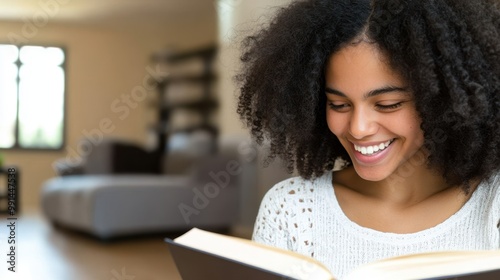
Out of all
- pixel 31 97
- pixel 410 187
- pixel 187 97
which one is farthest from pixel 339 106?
pixel 31 97

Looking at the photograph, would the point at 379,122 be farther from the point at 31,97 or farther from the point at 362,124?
the point at 31,97

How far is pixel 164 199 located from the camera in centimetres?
521

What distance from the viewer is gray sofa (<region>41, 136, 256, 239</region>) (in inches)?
196

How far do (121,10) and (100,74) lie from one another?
71 cm

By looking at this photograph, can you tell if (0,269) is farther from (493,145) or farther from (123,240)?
(493,145)

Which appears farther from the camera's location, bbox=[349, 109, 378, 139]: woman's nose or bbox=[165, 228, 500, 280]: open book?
bbox=[349, 109, 378, 139]: woman's nose

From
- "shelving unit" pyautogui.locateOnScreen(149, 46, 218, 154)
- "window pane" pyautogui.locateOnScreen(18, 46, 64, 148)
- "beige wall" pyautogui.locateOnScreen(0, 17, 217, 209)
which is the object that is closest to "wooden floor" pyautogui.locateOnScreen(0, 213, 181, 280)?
"beige wall" pyautogui.locateOnScreen(0, 17, 217, 209)

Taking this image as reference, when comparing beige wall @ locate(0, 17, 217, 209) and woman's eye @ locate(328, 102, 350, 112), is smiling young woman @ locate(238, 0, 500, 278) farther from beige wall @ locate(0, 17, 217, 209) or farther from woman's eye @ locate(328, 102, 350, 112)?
beige wall @ locate(0, 17, 217, 209)

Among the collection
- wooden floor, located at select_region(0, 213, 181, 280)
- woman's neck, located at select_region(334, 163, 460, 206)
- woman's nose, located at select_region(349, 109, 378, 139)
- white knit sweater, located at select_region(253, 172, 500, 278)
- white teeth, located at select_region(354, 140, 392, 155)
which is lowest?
wooden floor, located at select_region(0, 213, 181, 280)

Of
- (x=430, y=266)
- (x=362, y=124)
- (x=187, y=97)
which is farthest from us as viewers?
(x=187, y=97)

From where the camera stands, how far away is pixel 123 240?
521 centimetres

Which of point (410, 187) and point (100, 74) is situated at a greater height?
point (100, 74)

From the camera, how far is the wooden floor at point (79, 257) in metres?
3.85

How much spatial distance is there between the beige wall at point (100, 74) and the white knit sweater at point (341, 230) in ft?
17.4
